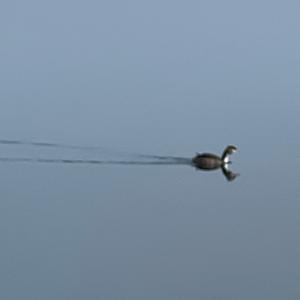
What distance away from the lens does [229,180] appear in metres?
94.8

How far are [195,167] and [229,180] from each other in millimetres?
1332

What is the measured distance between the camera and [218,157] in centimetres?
9456

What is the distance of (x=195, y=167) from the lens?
9388 cm

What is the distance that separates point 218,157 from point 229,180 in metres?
0.72

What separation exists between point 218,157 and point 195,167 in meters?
0.97
